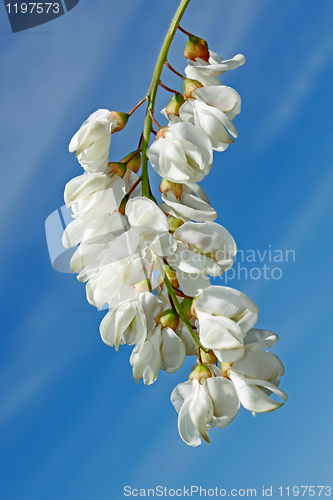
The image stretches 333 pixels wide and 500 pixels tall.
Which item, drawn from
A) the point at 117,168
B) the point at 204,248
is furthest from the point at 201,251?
the point at 117,168

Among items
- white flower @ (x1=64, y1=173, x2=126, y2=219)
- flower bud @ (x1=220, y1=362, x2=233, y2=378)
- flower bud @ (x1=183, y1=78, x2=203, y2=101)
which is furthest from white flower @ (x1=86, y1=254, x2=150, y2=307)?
flower bud @ (x1=183, y1=78, x2=203, y2=101)

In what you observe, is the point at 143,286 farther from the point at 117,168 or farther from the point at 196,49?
the point at 196,49

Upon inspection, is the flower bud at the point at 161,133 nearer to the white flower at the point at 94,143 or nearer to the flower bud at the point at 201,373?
the white flower at the point at 94,143

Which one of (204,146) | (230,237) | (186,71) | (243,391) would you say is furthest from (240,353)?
(186,71)

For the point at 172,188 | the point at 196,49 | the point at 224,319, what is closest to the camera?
the point at 224,319

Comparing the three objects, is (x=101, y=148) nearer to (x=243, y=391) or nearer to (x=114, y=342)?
(x=114, y=342)

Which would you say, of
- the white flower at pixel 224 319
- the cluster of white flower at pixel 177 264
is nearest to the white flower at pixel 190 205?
the cluster of white flower at pixel 177 264
